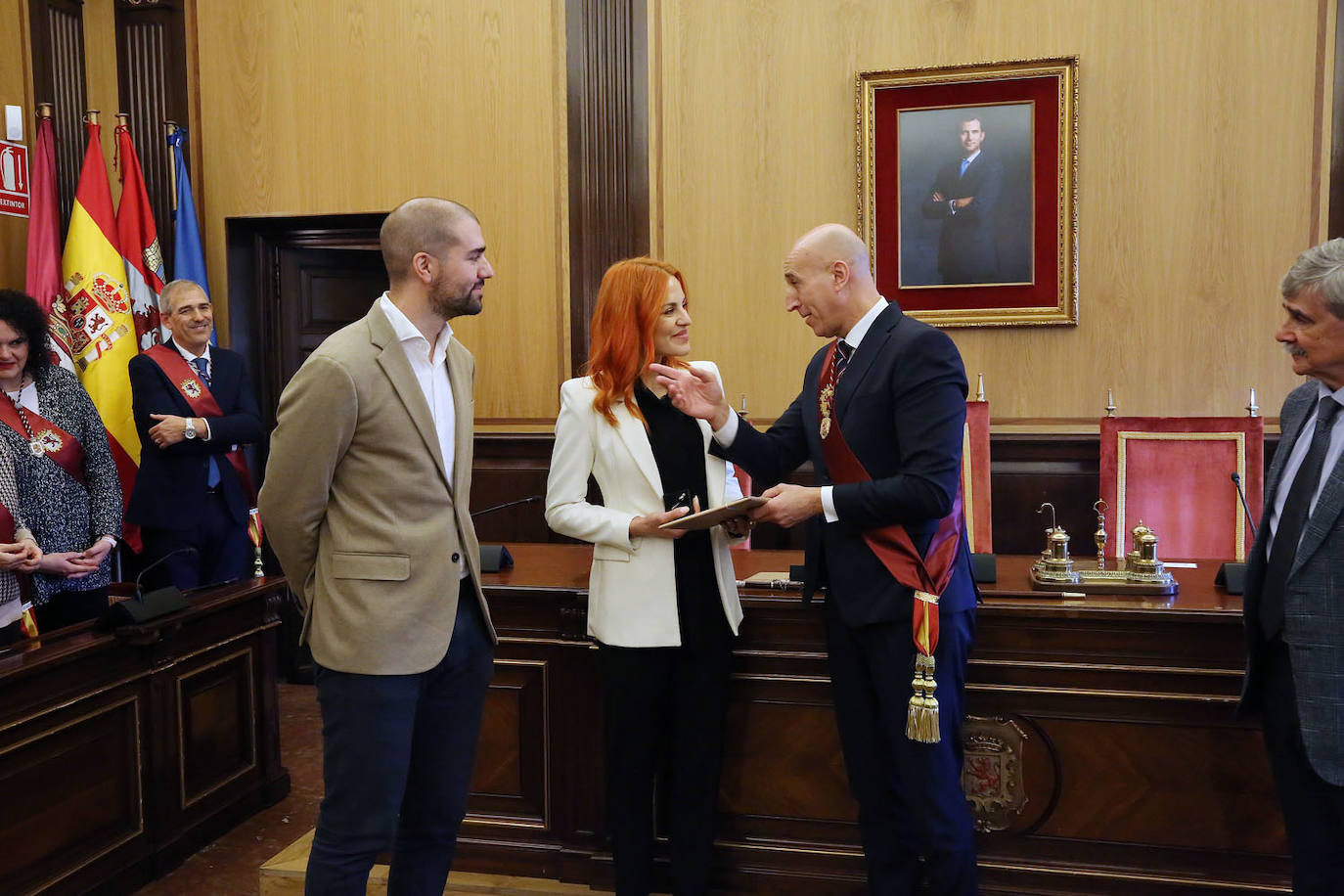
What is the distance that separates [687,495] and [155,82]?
4066mm

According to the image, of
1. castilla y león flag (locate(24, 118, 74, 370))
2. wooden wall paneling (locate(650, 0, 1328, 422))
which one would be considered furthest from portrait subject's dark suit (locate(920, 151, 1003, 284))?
castilla y león flag (locate(24, 118, 74, 370))

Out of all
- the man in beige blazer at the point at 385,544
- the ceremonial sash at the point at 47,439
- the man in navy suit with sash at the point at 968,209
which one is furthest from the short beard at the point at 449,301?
the man in navy suit with sash at the point at 968,209

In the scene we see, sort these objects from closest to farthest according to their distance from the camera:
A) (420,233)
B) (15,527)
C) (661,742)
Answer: (420,233), (661,742), (15,527)

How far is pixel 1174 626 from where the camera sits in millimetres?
2512

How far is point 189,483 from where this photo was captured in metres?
3.88

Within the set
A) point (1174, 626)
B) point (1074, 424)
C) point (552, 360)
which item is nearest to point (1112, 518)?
point (1074, 424)

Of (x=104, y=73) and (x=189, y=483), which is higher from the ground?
(x=104, y=73)

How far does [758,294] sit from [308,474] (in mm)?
3028

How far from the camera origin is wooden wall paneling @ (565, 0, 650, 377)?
15.3 feet

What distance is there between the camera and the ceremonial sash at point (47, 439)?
300 cm

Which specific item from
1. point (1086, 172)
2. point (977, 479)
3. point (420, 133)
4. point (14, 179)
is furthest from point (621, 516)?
point (14, 179)

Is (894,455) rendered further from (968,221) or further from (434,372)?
(968,221)

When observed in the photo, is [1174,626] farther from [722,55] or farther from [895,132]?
[722,55]

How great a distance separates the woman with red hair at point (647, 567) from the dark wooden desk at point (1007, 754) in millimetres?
264
